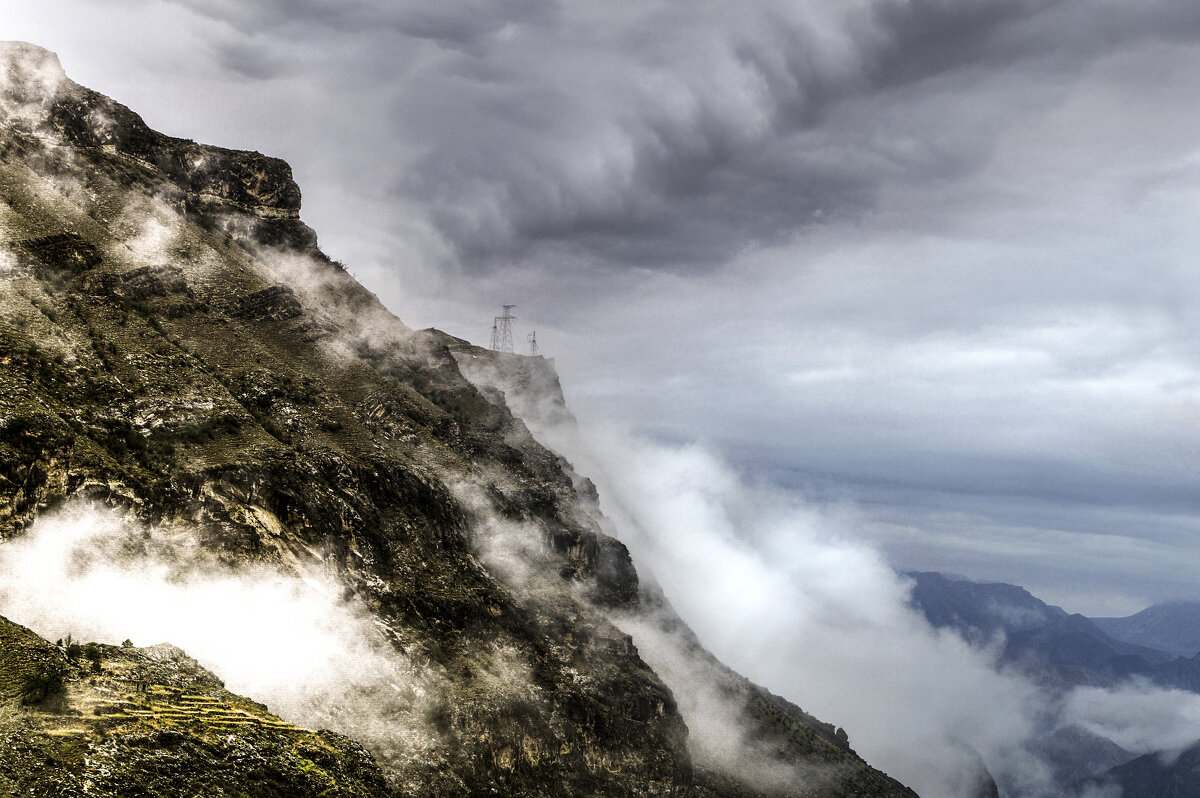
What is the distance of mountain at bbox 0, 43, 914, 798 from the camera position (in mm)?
62781

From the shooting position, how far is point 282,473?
75.6m

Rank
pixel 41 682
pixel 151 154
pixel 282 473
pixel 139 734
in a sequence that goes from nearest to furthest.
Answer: pixel 41 682 → pixel 139 734 → pixel 282 473 → pixel 151 154

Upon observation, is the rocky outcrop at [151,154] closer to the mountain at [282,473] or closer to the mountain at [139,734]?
the mountain at [282,473]

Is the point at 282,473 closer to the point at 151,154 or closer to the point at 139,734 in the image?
the point at 139,734

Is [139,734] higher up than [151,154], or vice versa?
[151,154]

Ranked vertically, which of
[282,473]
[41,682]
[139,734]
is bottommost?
[139,734]

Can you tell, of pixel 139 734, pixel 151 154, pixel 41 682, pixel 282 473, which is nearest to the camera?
pixel 41 682

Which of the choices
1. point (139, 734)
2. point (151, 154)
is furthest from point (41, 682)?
point (151, 154)

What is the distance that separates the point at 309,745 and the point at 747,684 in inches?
5239

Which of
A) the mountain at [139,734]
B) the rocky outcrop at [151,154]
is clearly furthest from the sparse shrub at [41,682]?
the rocky outcrop at [151,154]

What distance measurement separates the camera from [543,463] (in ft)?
469

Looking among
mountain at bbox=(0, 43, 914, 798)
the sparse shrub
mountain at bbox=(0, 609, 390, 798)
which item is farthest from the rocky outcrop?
the sparse shrub

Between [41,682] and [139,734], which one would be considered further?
[139,734]

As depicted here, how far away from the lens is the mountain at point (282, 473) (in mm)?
62781
